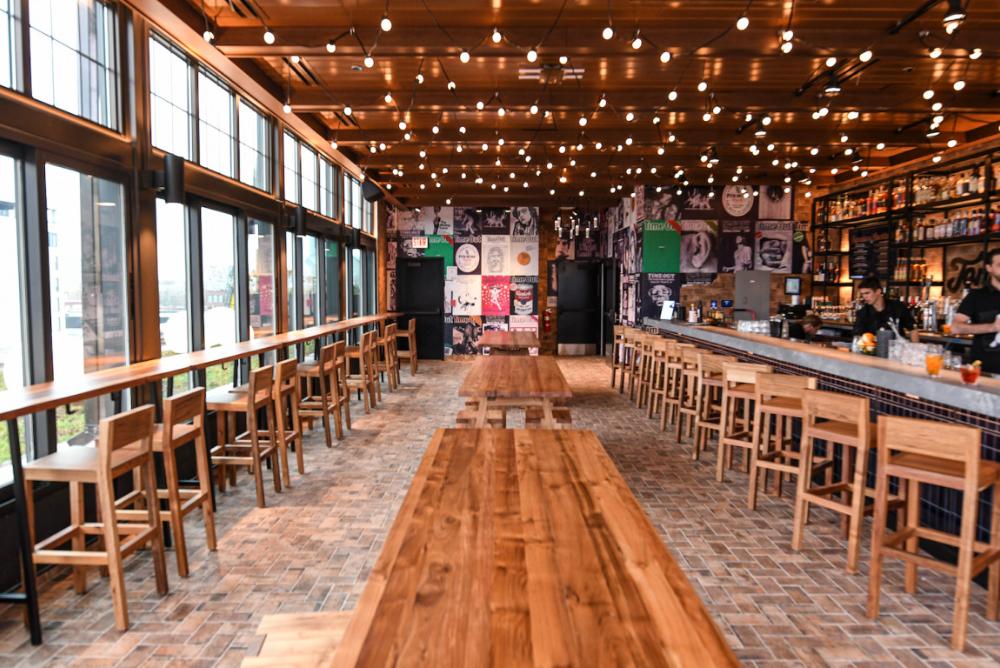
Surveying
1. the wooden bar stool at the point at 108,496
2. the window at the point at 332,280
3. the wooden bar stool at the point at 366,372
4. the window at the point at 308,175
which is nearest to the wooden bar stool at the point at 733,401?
the wooden bar stool at the point at 108,496

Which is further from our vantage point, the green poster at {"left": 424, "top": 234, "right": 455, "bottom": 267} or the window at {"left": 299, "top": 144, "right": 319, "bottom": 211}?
the green poster at {"left": 424, "top": 234, "right": 455, "bottom": 267}

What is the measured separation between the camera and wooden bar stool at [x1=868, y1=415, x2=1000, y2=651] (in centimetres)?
275

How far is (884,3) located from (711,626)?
18.4ft

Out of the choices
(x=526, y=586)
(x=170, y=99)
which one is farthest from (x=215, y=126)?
(x=526, y=586)

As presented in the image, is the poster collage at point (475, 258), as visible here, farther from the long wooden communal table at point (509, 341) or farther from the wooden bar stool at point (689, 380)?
the wooden bar stool at point (689, 380)

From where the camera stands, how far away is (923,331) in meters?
7.93

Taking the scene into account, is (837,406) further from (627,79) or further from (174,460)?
(627,79)

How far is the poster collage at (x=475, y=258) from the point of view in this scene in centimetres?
1454

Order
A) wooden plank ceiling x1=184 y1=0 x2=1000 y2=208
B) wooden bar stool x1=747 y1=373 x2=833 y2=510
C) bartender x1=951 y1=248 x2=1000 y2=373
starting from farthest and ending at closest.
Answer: wooden plank ceiling x1=184 y1=0 x2=1000 y2=208 → bartender x1=951 y1=248 x2=1000 y2=373 → wooden bar stool x1=747 y1=373 x2=833 y2=510

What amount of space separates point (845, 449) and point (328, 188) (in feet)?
28.5

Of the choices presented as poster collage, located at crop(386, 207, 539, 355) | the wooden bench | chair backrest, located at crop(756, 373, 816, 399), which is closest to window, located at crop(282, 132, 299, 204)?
poster collage, located at crop(386, 207, 539, 355)

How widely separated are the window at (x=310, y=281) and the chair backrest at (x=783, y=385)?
668 cm

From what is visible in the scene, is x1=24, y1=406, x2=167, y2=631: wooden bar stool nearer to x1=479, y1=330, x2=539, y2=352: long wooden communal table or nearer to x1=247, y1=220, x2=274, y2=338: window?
x1=247, y1=220, x2=274, y2=338: window

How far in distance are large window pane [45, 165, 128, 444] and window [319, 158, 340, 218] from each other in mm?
5347
